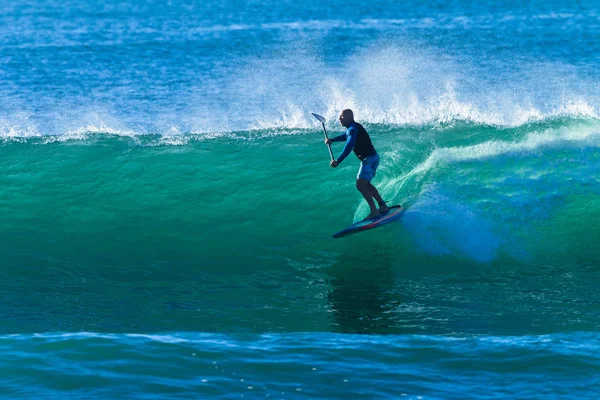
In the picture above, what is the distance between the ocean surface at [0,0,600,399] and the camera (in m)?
9.36

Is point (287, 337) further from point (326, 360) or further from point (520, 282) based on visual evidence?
point (520, 282)

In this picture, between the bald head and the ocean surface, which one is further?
the bald head

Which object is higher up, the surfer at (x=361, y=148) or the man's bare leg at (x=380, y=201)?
the surfer at (x=361, y=148)

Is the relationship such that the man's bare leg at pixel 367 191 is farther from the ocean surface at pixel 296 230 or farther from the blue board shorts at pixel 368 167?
the ocean surface at pixel 296 230

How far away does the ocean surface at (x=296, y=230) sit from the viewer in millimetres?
9359

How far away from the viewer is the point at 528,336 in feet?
33.6

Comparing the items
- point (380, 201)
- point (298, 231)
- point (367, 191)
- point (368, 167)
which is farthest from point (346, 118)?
point (298, 231)

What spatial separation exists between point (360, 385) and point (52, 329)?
4.09 meters

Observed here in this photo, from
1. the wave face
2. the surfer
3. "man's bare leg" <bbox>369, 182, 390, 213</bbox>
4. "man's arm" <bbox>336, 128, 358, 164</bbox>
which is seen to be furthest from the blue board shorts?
the wave face

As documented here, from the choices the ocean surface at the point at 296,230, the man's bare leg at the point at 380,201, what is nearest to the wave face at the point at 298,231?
the ocean surface at the point at 296,230

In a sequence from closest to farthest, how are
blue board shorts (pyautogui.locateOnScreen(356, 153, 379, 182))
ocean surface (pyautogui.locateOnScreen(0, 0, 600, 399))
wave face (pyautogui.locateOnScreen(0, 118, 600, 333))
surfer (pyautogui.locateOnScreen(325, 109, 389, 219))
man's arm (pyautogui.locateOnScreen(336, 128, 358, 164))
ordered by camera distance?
ocean surface (pyautogui.locateOnScreen(0, 0, 600, 399)) → wave face (pyautogui.locateOnScreen(0, 118, 600, 333)) → man's arm (pyautogui.locateOnScreen(336, 128, 358, 164)) → surfer (pyautogui.locateOnScreen(325, 109, 389, 219)) → blue board shorts (pyautogui.locateOnScreen(356, 153, 379, 182))

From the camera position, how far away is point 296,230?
1384 centimetres

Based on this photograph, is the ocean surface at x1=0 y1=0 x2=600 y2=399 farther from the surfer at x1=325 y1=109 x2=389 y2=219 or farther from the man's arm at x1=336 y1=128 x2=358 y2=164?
the man's arm at x1=336 y1=128 x2=358 y2=164

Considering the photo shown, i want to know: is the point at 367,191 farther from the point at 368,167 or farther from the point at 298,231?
the point at 298,231
